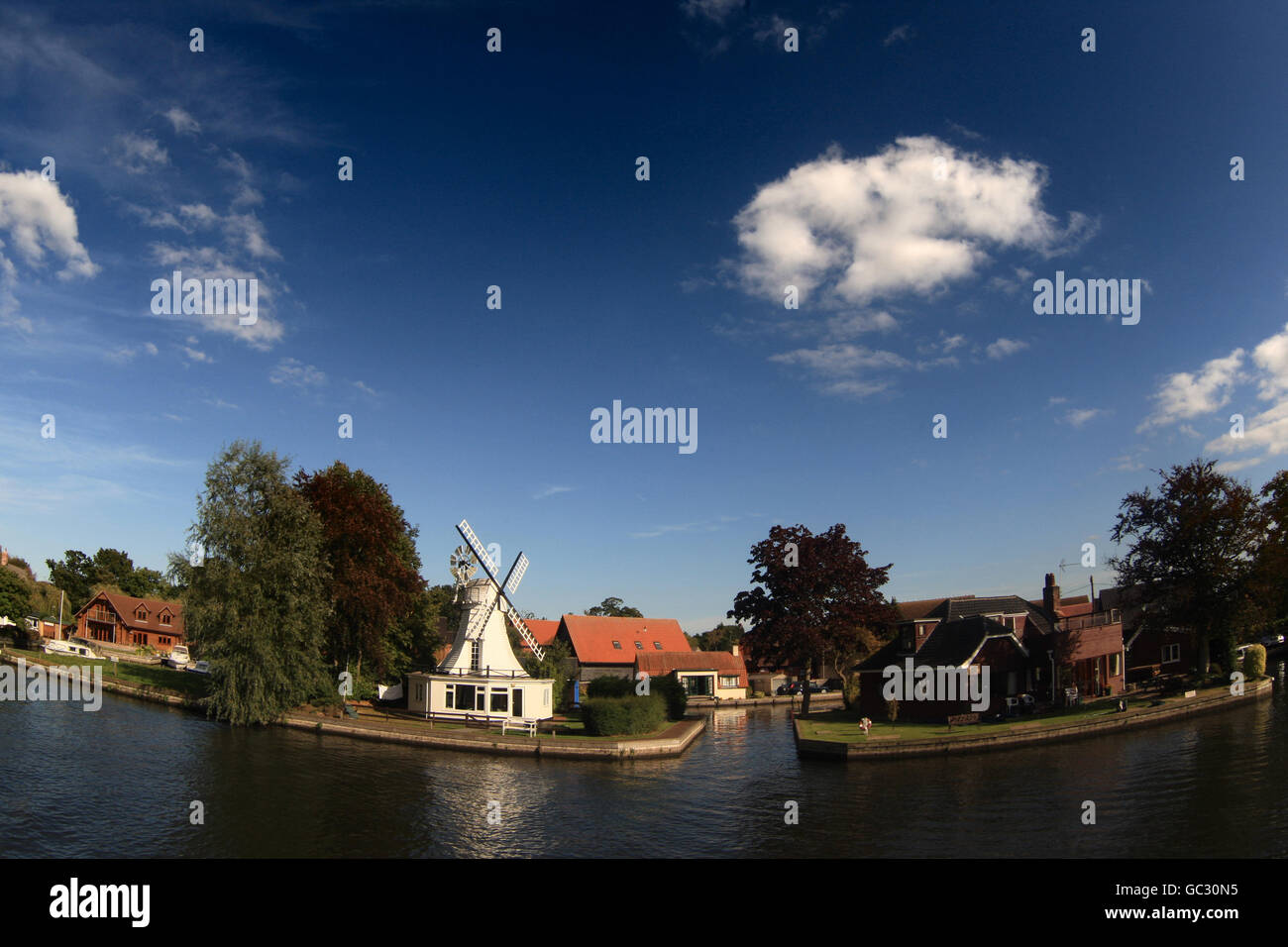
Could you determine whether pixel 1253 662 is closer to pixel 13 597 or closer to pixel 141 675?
pixel 141 675

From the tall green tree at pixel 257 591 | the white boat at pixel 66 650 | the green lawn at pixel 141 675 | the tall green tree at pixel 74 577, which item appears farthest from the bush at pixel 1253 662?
the tall green tree at pixel 74 577

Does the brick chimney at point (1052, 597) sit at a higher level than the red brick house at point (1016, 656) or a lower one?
higher

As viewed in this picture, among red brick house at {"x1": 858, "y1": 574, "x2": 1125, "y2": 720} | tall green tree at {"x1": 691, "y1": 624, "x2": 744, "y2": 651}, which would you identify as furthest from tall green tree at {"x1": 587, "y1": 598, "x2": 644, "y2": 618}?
red brick house at {"x1": 858, "y1": 574, "x2": 1125, "y2": 720}

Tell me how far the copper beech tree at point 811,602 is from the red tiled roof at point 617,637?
19075 millimetres

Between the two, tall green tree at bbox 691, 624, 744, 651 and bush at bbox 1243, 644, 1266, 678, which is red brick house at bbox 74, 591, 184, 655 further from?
bush at bbox 1243, 644, 1266, 678

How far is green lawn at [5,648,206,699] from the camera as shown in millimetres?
48531

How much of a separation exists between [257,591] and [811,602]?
33890 mm

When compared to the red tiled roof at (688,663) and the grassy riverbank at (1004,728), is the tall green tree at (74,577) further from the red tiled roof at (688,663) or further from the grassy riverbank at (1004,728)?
the grassy riverbank at (1004,728)

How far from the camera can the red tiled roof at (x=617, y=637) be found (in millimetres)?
65688
